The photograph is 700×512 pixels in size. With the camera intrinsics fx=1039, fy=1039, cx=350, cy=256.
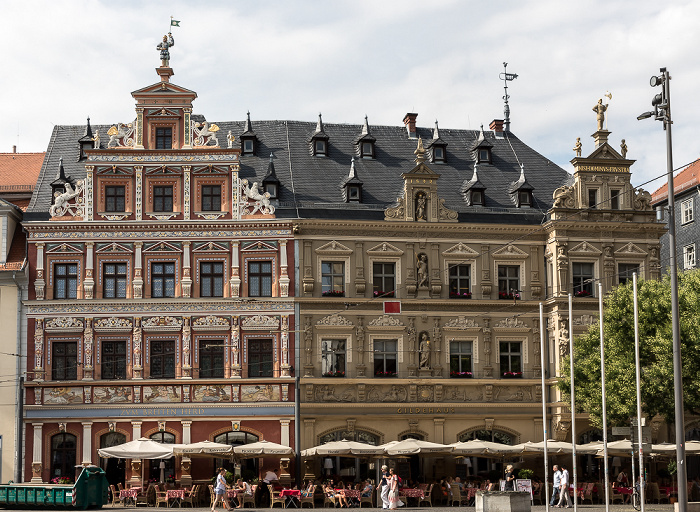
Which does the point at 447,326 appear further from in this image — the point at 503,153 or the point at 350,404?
the point at 503,153

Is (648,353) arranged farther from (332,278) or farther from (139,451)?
(139,451)

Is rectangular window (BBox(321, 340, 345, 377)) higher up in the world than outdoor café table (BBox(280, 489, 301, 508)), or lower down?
higher up

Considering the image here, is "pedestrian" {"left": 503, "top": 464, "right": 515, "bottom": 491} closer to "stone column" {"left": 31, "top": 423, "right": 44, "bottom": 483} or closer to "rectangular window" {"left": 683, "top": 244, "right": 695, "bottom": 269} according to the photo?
"stone column" {"left": 31, "top": 423, "right": 44, "bottom": 483}

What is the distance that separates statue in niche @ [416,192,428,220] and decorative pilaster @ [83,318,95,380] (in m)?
15.8

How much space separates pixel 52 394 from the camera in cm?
4606

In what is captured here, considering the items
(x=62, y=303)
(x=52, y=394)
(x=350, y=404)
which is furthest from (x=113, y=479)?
(x=350, y=404)

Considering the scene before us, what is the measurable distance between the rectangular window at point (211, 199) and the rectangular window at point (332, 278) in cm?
558

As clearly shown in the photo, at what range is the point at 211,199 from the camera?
47.9 meters

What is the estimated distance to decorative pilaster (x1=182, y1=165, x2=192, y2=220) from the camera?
47.4 meters

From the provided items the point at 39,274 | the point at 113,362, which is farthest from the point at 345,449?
the point at 39,274

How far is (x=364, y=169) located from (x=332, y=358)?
1009cm

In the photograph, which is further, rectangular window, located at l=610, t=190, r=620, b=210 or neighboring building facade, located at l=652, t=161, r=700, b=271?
neighboring building facade, located at l=652, t=161, r=700, b=271

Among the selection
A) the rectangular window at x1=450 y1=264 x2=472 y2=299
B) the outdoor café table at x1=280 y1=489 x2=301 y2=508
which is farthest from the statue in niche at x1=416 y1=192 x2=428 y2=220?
the outdoor café table at x1=280 y1=489 x2=301 y2=508

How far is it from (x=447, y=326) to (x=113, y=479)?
16.5m
